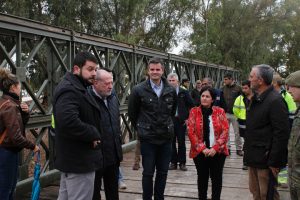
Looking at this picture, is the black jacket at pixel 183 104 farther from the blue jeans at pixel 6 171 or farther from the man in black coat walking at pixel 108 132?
the blue jeans at pixel 6 171

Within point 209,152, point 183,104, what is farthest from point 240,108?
point 209,152

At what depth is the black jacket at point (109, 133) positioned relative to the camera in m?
4.13

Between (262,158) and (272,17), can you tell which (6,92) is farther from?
(272,17)

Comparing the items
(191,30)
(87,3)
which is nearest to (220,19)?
(191,30)

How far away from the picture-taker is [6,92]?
441cm

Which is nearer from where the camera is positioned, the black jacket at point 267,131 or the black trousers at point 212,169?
the black jacket at point 267,131

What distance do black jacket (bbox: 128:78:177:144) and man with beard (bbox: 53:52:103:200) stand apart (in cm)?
133

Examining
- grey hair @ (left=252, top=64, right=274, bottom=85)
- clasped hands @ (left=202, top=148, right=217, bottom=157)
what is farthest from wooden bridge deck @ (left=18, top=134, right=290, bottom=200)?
grey hair @ (left=252, top=64, right=274, bottom=85)

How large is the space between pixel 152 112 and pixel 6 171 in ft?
5.82

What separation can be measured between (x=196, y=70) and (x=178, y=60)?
107 inches

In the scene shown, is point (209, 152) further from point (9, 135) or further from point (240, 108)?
point (240, 108)

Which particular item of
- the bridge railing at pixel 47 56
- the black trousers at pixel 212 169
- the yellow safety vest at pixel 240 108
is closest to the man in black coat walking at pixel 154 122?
the black trousers at pixel 212 169

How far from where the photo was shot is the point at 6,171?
14.1ft

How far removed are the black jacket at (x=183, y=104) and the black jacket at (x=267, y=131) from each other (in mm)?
3207
